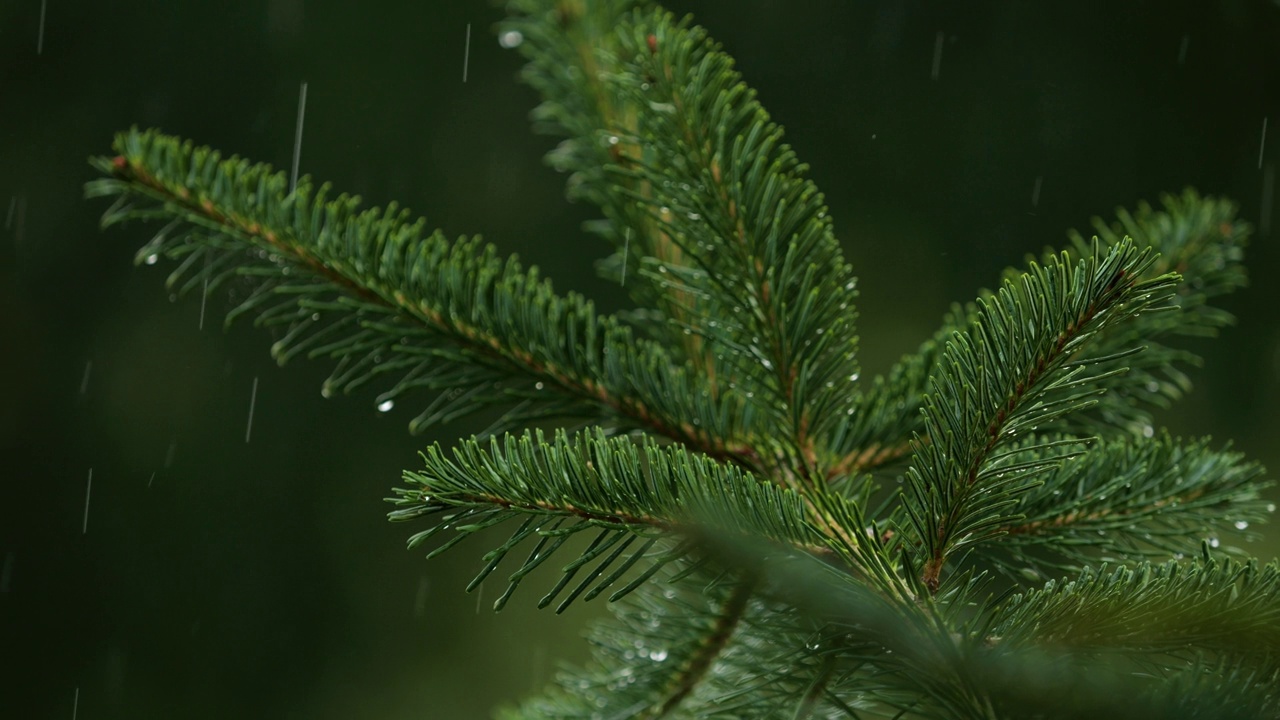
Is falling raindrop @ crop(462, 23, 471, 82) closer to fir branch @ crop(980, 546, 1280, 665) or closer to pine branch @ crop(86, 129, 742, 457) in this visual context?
pine branch @ crop(86, 129, 742, 457)

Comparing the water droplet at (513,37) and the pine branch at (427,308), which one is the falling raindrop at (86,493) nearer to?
the water droplet at (513,37)

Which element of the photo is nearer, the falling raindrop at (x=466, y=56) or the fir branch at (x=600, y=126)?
the fir branch at (x=600, y=126)

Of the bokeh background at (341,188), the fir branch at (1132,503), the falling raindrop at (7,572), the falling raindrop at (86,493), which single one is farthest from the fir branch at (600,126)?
the falling raindrop at (7,572)

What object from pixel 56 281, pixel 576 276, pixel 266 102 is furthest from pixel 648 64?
pixel 56 281

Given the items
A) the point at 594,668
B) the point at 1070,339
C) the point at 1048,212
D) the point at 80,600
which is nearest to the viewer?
the point at 1070,339

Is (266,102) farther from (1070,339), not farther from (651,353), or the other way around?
(1070,339)

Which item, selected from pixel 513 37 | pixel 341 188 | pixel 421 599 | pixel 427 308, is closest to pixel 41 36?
pixel 341 188
